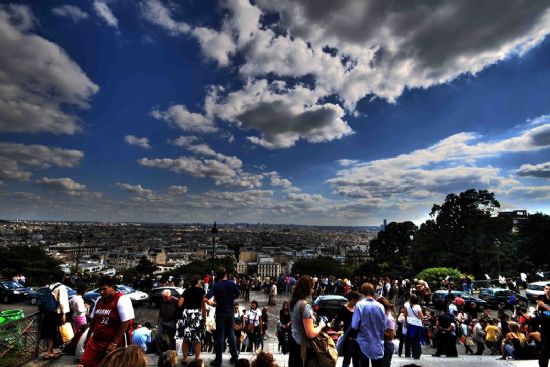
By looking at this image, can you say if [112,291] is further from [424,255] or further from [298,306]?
[424,255]

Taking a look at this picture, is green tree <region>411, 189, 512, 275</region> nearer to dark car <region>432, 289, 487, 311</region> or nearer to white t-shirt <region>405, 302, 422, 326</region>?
dark car <region>432, 289, 487, 311</region>

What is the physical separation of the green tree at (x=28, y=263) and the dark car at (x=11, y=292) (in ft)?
45.8

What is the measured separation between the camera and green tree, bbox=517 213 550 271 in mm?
40938

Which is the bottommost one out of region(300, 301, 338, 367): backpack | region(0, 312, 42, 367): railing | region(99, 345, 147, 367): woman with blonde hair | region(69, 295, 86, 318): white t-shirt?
region(0, 312, 42, 367): railing

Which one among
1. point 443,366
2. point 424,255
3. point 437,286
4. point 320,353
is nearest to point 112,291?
point 320,353

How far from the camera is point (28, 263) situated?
35.7m

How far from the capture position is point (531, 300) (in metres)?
19.0

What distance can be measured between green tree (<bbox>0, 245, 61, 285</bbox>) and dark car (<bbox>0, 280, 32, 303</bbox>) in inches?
550

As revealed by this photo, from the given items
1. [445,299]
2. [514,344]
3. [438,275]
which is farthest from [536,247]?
[514,344]

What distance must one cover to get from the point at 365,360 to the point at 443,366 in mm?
2573

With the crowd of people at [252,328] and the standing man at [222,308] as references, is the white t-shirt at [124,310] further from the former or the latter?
the standing man at [222,308]

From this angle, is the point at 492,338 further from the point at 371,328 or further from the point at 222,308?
the point at 222,308

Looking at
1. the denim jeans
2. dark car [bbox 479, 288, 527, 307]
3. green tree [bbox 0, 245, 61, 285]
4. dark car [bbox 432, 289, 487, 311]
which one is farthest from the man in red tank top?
green tree [bbox 0, 245, 61, 285]

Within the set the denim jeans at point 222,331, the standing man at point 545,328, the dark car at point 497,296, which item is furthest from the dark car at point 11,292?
the dark car at point 497,296
